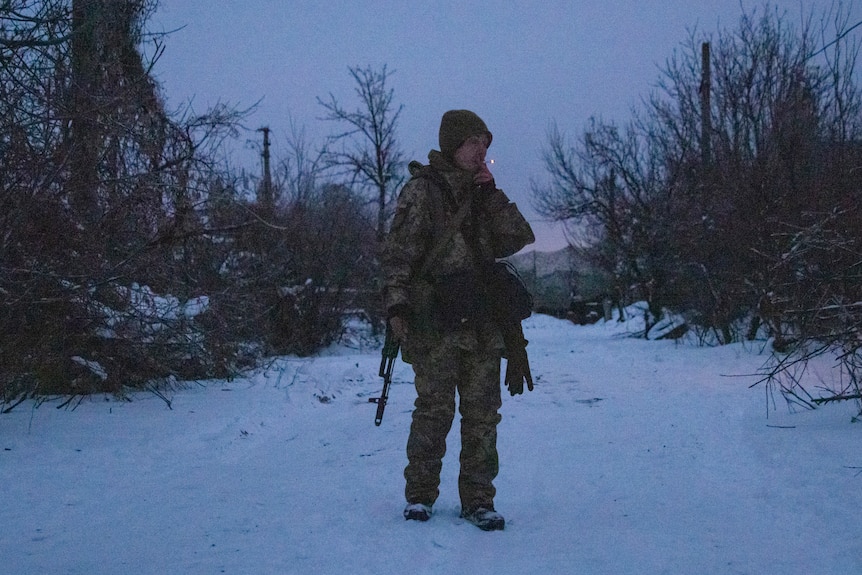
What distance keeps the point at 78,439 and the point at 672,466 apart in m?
3.92

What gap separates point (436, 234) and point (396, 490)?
4.85 ft

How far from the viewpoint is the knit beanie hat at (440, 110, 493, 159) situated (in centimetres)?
375

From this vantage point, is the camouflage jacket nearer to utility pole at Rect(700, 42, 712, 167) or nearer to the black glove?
the black glove

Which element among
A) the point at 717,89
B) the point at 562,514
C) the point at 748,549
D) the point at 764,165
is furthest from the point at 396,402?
the point at 717,89

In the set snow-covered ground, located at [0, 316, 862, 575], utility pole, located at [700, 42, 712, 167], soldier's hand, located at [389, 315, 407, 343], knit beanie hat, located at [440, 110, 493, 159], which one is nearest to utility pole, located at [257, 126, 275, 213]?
snow-covered ground, located at [0, 316, 862, 575]

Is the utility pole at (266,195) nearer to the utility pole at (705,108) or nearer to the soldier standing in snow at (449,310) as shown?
the soldier standing in snow at (449,310)

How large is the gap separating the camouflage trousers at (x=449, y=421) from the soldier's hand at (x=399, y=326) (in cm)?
16

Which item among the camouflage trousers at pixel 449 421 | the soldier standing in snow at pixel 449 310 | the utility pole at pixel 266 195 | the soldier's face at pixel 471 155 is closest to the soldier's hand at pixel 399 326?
the soldier standing in snow at pixel 449 310

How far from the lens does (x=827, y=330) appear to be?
523 centimetres

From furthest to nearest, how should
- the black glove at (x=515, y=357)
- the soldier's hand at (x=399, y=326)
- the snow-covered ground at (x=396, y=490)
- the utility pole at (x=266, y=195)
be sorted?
the utility pole at (x=266, y=195)
the black glove at (x=515, y=357)
the soldier's hand at (x=399, y=326)
the snow-covered ground at (x=396, y=490)

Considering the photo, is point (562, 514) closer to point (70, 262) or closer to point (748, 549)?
point (748, 549)

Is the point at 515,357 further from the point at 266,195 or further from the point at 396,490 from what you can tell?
the point at 266,195

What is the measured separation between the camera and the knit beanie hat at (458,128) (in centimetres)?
375

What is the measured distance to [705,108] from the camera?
15.4 m
